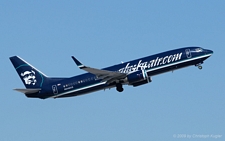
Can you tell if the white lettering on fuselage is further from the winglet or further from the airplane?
the winglet

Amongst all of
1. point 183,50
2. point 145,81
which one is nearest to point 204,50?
point 183,50

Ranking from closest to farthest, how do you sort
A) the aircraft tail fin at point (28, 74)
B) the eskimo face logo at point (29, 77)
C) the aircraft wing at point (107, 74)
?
the aircraft wing at point (107, 74), the aircraft tail fin at point (28, 74), the eskimo face logo at point (29, 77)

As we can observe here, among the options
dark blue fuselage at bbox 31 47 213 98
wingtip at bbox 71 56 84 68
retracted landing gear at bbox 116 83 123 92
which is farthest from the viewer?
retracted landing gear at bbox 116 83 123 92

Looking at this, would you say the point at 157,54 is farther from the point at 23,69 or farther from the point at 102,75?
the point at 23,69

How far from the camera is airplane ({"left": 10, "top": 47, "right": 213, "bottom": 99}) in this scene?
71125 mm

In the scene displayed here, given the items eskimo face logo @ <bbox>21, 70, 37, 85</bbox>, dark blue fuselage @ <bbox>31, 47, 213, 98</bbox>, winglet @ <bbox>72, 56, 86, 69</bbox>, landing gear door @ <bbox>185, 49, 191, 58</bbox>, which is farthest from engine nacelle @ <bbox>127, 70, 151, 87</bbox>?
eskimo face logo @ <bbox>21, 70, 37, 85</bbox>

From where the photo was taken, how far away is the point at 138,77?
7088 centimetres

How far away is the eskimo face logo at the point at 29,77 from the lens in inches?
3083

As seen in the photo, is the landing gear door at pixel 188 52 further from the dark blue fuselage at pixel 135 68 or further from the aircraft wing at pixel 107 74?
the aircraft wing at pixel 107 74

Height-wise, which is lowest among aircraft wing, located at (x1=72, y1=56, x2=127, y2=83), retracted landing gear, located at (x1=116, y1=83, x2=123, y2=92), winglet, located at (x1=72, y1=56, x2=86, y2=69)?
retracted landing gear, located at (x1=116, y1=83, x2=123, y2=92)

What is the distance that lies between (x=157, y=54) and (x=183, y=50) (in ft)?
12.0

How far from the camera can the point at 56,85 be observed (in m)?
75.4

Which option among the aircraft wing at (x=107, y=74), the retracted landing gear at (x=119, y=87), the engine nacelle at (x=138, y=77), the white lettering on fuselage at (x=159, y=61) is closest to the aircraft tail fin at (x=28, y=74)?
the aircraft wing at (x=107, y=74)

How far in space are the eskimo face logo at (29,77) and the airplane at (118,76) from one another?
106mm
